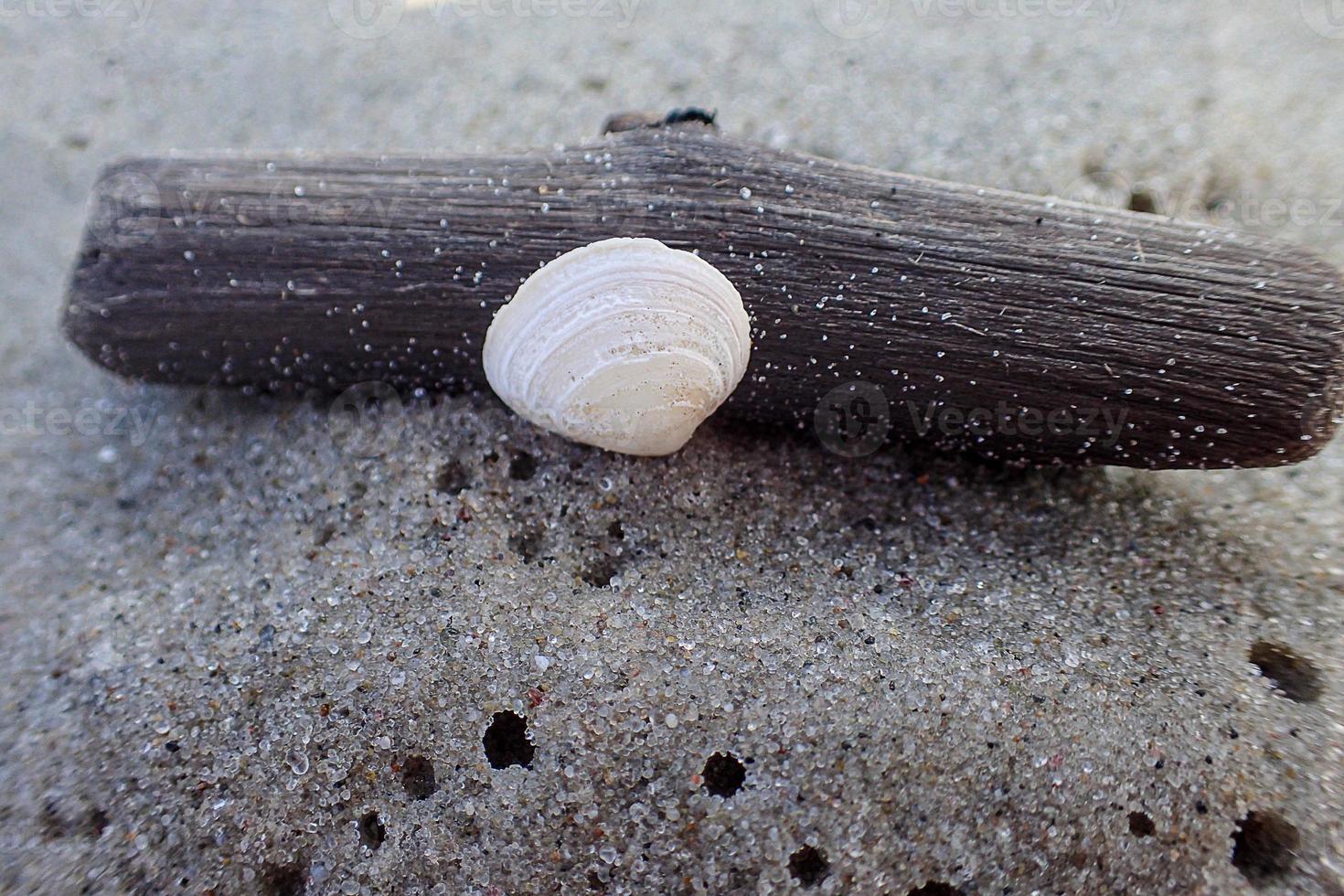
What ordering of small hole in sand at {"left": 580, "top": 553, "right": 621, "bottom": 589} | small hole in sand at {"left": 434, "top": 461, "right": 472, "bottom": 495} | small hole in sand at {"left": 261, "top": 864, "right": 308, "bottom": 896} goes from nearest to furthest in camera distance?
1. small hole in sand at {"left": 261, "top": 864, "right": 308, "bottom": 896}
2. small hole in sand at {"left": 580, "top": 553, "right": 621, "bottom": 589}
3. small hole in sand at {"left": 434, "top": 461, "right": 472, "bottom": 495}

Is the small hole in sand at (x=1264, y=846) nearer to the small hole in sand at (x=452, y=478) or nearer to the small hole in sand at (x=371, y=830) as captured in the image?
the small hole in sand at (x=371, y=830)

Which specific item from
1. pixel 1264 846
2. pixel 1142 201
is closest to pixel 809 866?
pixel 1264 846

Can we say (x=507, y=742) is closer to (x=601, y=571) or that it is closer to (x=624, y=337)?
(x=601, y=571)

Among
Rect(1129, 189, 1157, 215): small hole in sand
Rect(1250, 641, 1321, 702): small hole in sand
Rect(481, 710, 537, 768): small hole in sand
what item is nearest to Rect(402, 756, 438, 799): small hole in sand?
Rect(481, 710, 537, 768): small hole in sand

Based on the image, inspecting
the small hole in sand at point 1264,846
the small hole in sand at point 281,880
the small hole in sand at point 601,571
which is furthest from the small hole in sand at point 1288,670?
the small hole in sand at point 281,880

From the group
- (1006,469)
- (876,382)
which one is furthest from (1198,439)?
(876,382)

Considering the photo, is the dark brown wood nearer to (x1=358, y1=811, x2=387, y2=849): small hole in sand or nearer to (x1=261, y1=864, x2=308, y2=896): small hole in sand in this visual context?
(x1=358, y1=811, x2=387, y2=849): small hole in sand

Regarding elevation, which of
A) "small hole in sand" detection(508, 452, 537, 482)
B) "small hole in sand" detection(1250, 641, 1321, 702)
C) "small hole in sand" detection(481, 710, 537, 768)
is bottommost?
"small hole in sand" detection(481, 710, 537, 768)
